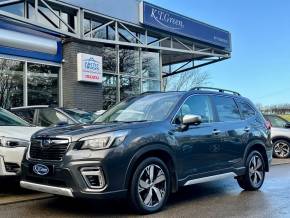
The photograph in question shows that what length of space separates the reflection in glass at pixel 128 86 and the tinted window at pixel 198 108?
1061 cm

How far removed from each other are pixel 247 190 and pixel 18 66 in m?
8.35

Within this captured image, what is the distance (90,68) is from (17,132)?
7864mm

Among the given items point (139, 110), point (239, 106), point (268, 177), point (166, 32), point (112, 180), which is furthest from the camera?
point (166, 32)

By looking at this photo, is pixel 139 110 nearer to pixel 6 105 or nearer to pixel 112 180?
pixel 112 180

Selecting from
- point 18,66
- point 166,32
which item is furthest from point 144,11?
point 18,66

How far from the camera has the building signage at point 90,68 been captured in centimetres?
1539

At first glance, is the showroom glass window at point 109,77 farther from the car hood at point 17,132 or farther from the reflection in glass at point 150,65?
→ the car hood at point 17,132

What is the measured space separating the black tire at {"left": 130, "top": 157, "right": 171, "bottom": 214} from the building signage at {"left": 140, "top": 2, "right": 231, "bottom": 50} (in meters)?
11.5

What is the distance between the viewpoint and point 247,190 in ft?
28.5

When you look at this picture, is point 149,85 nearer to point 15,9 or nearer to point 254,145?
point 15,9

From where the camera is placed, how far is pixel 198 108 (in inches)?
305

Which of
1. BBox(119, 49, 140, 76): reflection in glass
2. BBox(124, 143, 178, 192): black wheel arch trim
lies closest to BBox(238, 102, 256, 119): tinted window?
BBox(124, 143, 178, 192): black wheel arch trim

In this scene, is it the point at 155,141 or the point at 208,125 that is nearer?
the point at 155,141

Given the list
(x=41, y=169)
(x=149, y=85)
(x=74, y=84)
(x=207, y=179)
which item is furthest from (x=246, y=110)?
(x=149, y=85)
